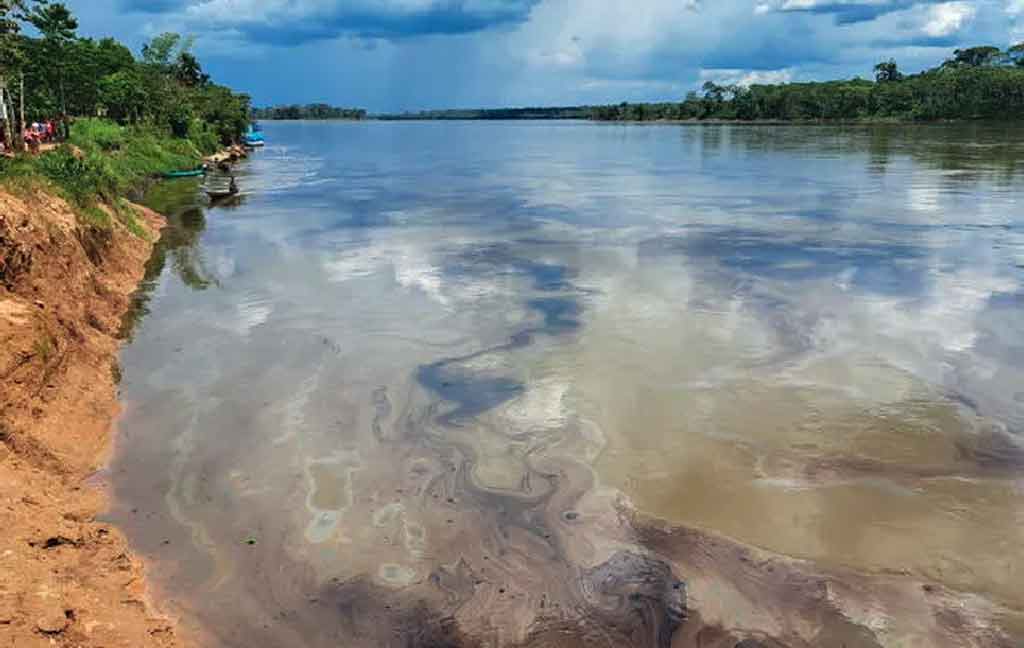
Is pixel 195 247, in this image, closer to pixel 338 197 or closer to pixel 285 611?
pixel 338 197

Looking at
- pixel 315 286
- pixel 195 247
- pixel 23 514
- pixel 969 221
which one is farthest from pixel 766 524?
pixel 969 221

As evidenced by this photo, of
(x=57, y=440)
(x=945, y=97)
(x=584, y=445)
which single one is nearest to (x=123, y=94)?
(x=57, y=440)

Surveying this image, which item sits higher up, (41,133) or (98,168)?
(41,133)

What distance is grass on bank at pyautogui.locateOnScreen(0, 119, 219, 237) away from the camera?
23938mm

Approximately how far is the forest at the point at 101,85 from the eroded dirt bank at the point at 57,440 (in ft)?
80.0

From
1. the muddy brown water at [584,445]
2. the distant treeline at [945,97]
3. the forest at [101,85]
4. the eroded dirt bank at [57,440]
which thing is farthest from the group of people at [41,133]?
the distant treeline at [945,97]

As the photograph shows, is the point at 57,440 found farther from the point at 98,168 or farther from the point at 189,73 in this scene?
the point at 189,73

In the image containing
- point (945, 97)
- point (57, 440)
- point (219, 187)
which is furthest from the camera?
point (945, 97)

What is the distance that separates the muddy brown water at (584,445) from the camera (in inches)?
392

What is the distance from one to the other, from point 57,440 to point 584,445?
9.26m

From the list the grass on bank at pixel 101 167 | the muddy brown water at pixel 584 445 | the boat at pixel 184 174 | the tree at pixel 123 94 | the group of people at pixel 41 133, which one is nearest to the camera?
the muddy brown water at pixel 584 445

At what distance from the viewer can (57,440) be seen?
44.2ft

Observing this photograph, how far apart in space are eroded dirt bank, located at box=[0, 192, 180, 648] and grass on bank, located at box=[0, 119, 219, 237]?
1.55m

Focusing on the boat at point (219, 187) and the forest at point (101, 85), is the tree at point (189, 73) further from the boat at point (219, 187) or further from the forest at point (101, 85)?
the boat at point (219, 187)
